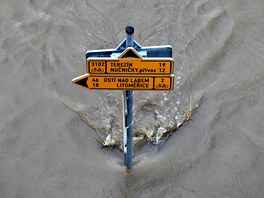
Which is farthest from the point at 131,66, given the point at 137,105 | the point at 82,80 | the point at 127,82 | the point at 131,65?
the point at 137,105

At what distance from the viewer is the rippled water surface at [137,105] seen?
4.35 metres

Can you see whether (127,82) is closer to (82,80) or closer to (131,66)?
(131,66)

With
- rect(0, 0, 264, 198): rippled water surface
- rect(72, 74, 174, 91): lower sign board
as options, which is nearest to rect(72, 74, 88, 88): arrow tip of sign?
rect(72, 74, 174, 91): lower sign board

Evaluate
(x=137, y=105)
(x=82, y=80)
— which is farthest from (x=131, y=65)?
(x=137, y=105)

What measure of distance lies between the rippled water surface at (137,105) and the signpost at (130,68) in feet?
4.07

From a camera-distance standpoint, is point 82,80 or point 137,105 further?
point 137,105

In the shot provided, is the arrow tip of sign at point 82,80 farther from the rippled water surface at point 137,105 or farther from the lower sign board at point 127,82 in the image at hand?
the rippled water surface at point 137,105

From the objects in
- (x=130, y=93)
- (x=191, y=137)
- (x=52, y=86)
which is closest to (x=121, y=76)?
(x=130, y=93)

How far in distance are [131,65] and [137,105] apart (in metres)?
1.71

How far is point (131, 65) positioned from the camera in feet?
11.3

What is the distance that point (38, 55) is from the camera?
5.64 metres

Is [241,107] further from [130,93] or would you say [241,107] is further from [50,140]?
[50,140]

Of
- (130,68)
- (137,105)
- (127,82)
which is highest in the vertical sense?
(130,68)

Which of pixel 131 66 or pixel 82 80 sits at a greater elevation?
pixel 131 66
